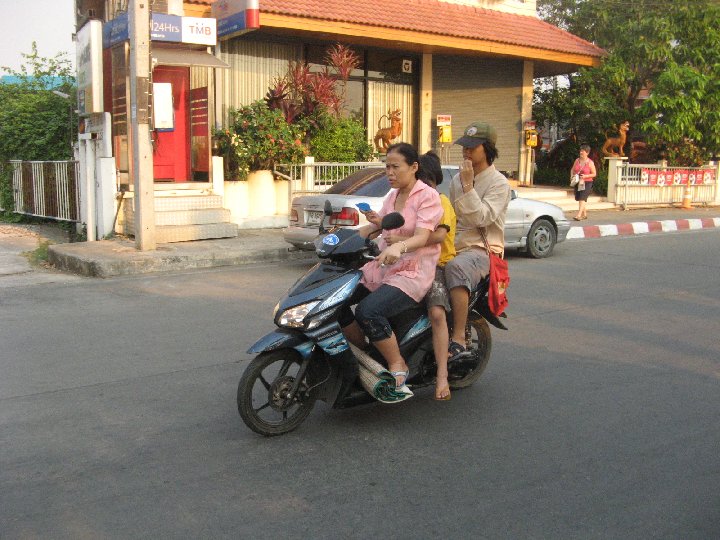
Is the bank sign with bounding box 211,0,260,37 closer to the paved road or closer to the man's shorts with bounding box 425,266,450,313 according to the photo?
the paved road

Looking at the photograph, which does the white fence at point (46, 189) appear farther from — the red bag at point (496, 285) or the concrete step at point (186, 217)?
the red bag at point (496, 285)

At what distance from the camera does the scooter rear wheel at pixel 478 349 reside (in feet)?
17.4

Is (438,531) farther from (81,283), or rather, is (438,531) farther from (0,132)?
(0,132)

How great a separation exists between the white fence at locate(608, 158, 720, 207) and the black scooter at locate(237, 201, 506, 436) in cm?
1691

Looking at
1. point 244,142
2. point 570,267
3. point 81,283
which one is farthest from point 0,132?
point 570,267

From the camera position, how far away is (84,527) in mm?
3387

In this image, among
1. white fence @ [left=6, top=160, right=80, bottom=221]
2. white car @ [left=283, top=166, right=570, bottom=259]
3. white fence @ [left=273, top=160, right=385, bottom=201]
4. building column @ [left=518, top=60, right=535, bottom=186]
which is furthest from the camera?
building column @ [left=518, top=60, right=535, bottom=186]

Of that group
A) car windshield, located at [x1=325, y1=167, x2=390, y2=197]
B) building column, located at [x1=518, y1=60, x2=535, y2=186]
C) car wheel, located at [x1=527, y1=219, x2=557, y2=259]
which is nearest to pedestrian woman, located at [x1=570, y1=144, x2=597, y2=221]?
building column, located at [x1=518, y1=60, x2=535, y2=186]

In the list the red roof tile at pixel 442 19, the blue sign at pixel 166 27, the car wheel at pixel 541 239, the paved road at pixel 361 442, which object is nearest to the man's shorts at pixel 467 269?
the paved road at pixel 361 442

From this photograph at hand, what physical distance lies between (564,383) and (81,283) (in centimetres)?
622

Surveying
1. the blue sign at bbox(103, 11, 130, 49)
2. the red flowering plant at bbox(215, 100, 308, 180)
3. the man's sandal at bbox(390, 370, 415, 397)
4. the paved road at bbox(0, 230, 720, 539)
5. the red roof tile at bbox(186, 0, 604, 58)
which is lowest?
the paved road at bbox(0, 230, 720, 539)

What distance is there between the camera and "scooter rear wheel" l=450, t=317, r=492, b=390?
5301 mm

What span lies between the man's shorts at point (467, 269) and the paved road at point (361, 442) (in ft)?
2.78

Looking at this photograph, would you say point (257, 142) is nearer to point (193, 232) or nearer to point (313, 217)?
point (193, 232)
